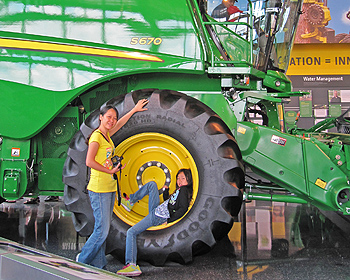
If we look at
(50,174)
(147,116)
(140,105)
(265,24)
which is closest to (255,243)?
(147,116)

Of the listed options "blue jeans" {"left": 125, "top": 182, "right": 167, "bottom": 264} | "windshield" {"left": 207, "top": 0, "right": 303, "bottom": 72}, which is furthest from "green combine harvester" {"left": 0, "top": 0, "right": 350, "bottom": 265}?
"windshield" {"left": 207, "top": 0, "right": 303, "bottom": 72}

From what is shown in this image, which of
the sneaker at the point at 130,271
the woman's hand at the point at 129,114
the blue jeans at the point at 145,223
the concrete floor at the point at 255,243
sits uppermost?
the woman's hand at the point at 129,114

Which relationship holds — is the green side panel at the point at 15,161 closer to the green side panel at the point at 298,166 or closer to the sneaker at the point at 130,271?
the sneaker at the point at 130,271

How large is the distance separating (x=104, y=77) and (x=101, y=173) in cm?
106

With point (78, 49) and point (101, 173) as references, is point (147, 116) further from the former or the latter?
point (78, 49)

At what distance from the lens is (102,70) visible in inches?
154

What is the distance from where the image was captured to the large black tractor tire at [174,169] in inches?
141

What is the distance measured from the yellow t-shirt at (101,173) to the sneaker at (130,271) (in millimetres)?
689

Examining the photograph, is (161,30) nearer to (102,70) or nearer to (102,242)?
(102,70)

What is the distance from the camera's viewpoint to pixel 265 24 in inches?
198

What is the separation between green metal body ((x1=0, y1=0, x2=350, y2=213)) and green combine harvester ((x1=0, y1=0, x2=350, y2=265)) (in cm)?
1

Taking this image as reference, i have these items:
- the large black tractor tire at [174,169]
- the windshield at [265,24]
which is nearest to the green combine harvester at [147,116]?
the large black tractor tire at [174,169]

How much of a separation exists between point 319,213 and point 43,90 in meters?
4.81

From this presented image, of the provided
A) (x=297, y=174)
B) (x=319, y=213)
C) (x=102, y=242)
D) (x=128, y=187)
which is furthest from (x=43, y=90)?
(x=319, y=213)
